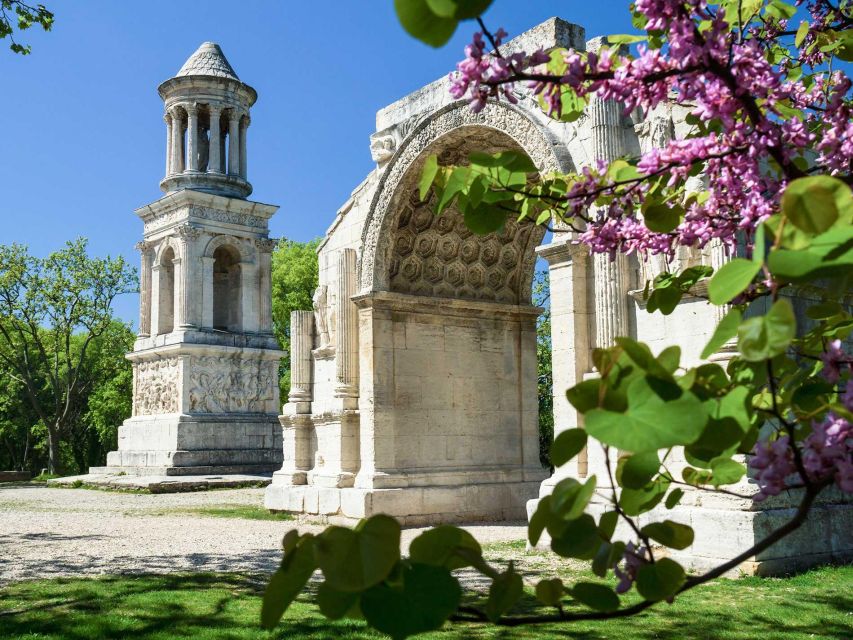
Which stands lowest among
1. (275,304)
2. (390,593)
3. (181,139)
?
(390,593)

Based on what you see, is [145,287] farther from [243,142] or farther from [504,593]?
[504,593]

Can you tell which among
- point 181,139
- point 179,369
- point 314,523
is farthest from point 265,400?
point 314,523

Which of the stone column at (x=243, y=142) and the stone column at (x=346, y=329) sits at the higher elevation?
the stone column at (x=243, y=142)

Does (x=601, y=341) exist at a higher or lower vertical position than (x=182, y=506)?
higher

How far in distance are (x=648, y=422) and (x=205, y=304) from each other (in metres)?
26.8

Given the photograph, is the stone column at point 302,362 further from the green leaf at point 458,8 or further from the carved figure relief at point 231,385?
the green leaf at point 458,8

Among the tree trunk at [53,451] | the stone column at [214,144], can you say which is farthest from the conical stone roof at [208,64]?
the tree trunk at [53,451]

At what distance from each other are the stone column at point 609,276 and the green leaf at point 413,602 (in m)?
8.08

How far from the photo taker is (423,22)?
1111 millimetres

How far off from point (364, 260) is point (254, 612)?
7.19 m

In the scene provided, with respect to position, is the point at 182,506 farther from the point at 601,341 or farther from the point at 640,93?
the point at 640,93

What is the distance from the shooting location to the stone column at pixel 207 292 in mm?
26969

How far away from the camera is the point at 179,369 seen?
2633 cm

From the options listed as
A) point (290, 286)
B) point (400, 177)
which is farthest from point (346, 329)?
point (290, 286)
